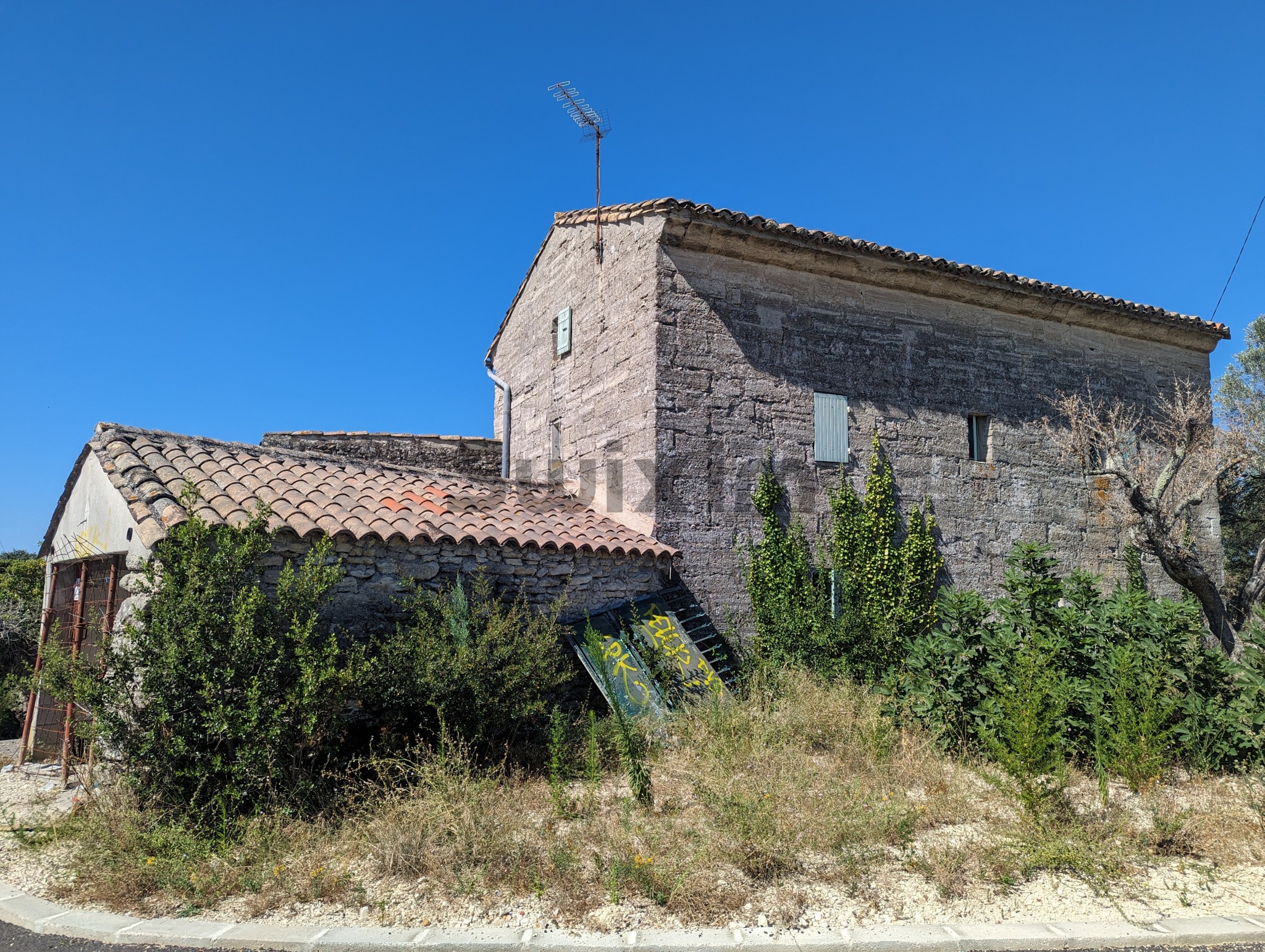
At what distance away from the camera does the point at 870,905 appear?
4.68 metres

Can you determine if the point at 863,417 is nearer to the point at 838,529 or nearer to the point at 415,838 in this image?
the point at 838,529

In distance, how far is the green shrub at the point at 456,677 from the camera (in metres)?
6.58

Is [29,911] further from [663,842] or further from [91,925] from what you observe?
[663,842]

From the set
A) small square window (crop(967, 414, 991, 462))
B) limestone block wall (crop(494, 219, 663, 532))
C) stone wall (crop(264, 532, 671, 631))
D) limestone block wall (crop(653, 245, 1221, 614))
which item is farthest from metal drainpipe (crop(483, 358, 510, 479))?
small square window (crop(967, 414, 991, 462))

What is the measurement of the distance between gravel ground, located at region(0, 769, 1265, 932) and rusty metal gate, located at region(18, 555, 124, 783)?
10.00 feet

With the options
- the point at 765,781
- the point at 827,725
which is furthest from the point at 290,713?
the point at 827,725

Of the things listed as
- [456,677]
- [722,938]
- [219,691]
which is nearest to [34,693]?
[219,691]

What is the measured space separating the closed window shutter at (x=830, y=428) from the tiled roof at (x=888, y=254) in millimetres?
2033

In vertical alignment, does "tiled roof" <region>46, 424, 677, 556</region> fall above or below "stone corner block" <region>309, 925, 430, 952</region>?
above

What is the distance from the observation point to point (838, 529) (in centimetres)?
1069

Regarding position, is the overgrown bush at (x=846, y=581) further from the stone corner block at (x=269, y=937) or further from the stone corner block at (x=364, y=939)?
the stone corner block at (x=269, y=937)

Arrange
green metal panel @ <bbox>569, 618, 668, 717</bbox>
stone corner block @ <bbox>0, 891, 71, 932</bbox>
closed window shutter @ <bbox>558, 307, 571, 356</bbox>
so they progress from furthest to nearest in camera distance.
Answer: closed window shutter @ <bbox>558, 307, 571, 356</bbox>
green metal panel @ <bbox>569, 618, 668, 717</bbox>
stone corner block @ <bbox>0, 891, 71, 932</bbox>

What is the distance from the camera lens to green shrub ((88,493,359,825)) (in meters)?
5.66

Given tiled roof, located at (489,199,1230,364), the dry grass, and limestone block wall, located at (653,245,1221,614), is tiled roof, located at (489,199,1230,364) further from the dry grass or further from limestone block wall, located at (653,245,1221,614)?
the dry grass
